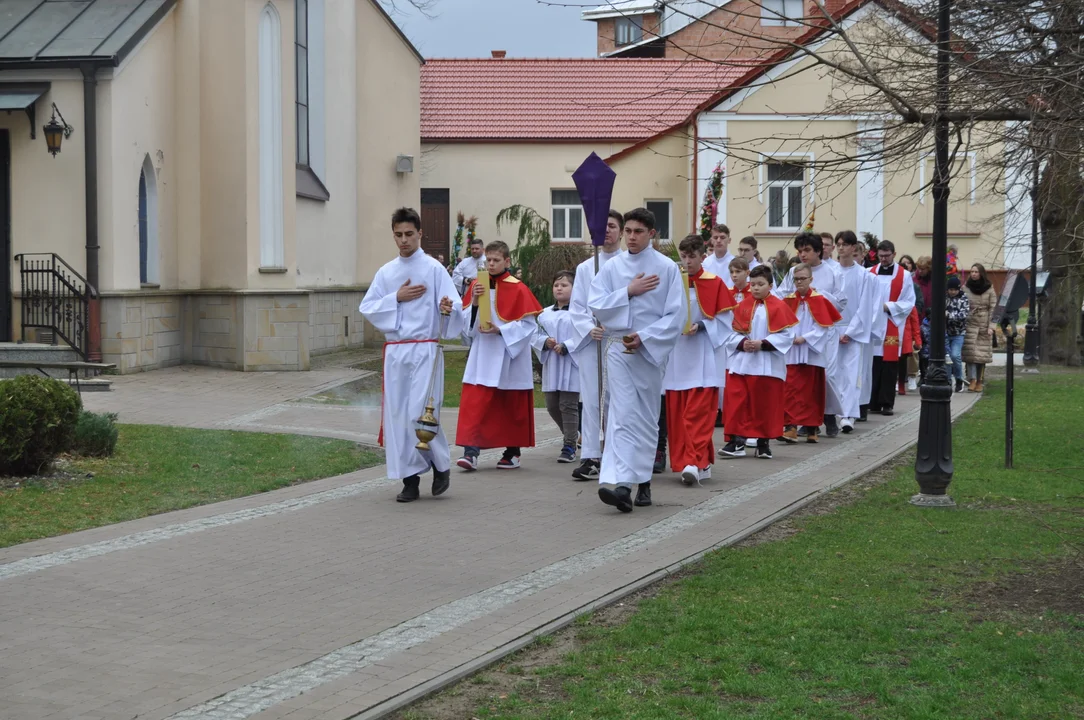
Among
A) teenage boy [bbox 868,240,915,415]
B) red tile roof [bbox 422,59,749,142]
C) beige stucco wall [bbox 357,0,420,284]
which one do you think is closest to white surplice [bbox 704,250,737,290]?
teenage boy [bbox 868,240,915,415]

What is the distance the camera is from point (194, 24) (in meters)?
20.2

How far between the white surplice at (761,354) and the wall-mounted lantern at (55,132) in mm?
10396

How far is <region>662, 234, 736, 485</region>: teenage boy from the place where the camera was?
1114 cm

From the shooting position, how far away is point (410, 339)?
10281 millimetres

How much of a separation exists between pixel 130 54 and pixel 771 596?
15041mm

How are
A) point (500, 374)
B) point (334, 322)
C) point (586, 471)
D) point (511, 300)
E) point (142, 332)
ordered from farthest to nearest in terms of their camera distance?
point (334, 322) < point (142, 332) < point (511, 300) < point (500, 374) < point (586, 471)

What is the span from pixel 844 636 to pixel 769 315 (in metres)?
7.40

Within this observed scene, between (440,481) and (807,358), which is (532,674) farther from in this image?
(807,358)

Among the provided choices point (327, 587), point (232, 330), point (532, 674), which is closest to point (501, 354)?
point (327, 587)

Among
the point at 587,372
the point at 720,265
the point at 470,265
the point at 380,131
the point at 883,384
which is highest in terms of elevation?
the point at 380,131

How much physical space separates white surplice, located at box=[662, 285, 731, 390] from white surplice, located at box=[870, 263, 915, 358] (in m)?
5.62

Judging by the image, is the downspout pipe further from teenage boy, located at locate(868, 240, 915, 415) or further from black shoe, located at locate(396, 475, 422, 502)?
teenage boy, located at locate(868, 240, 915, 415)

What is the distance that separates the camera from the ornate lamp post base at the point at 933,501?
9898 millimetres

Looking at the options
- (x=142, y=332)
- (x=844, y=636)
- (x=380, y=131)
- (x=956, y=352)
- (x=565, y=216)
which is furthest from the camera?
(x=565, y=216)
